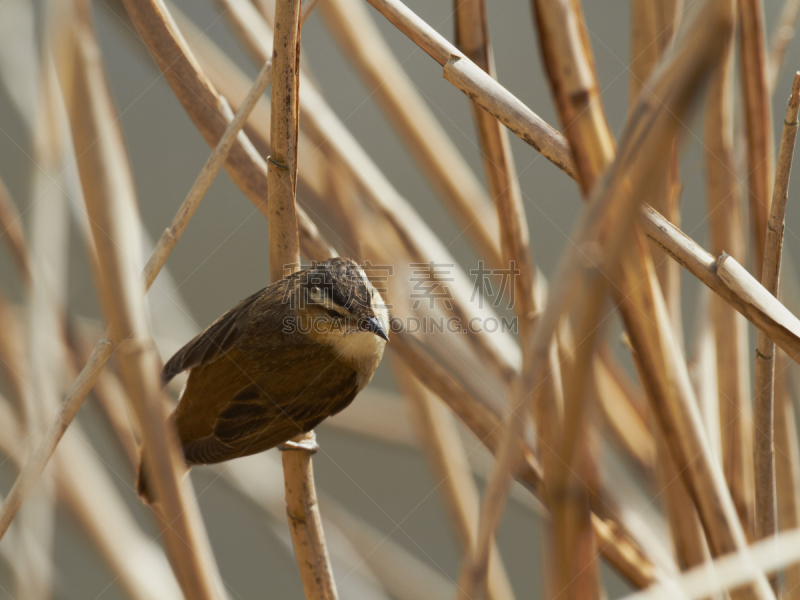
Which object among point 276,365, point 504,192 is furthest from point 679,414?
point 276,365

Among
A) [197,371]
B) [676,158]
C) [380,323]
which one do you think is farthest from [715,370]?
[197,371]

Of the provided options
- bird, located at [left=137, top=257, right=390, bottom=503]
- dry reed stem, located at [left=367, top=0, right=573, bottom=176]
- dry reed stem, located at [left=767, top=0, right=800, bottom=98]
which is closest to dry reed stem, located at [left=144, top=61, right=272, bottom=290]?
dry reed stem, located at [left=367, top=0, right=573, bottom=176]

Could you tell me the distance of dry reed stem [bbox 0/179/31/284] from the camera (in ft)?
4.93

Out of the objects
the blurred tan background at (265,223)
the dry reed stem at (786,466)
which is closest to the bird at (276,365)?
the dry reed stem at (786,466)

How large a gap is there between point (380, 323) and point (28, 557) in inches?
35.5

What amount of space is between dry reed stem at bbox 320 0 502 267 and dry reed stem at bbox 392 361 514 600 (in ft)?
1.42

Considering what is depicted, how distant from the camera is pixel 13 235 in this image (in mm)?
1563

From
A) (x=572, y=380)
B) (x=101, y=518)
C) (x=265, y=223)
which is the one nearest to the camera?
(x=572, y=380)

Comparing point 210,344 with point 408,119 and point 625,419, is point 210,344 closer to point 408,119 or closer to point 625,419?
point 408,119

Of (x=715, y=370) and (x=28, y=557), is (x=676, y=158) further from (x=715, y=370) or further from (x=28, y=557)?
(x=28, y=557)

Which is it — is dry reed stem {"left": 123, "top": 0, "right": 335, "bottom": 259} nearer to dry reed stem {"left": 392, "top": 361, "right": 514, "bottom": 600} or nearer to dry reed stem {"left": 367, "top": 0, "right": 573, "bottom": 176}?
dry reed stem {"left": 367, "top": 0, "right": 573, "bottom": 176}

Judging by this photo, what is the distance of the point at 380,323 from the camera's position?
4.97 feet

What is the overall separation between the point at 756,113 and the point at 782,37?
1.29ft

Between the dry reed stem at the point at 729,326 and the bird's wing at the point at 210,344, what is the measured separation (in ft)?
3.80
